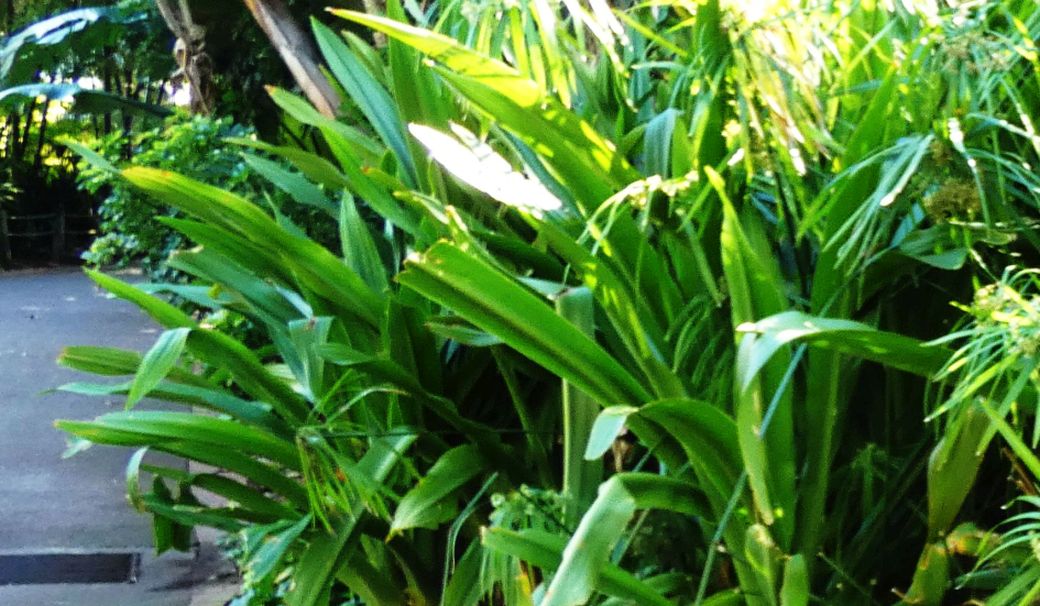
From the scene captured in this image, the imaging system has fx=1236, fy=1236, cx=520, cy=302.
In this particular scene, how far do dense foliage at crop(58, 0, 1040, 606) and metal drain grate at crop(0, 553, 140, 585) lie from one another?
1.58 meters

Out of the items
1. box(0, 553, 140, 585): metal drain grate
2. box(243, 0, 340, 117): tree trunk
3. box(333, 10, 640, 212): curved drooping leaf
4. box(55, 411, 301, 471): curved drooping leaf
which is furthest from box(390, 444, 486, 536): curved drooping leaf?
box(243, 0, 340, 117): tree trunk

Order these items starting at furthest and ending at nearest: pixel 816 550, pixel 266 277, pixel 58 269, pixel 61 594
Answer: pixel 58 269, pixel 61 594, pixel 266 277, pixel 816 550

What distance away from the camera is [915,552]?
2.23 meters

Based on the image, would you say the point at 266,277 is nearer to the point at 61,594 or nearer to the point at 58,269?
the point at 61,594

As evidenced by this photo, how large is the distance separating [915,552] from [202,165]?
3.67 m

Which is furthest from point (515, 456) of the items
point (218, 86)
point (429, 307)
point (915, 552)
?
point (218, 86)

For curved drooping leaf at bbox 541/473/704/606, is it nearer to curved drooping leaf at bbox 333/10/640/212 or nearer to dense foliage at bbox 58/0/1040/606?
dense foliage at bbox 58/0/1040/606

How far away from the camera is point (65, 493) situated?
537cm

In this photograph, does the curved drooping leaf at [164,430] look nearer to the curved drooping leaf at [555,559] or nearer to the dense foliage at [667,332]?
the dense foliage at [667,332]

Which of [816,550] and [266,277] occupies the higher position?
[266,277]

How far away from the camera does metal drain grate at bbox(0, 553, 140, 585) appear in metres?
4.30

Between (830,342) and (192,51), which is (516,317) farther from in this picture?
(192,51)

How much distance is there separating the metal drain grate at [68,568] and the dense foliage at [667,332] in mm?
1581

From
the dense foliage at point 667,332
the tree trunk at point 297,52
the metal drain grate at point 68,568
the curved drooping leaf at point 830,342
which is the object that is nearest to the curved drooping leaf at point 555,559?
the dense foliage at point 667,332
